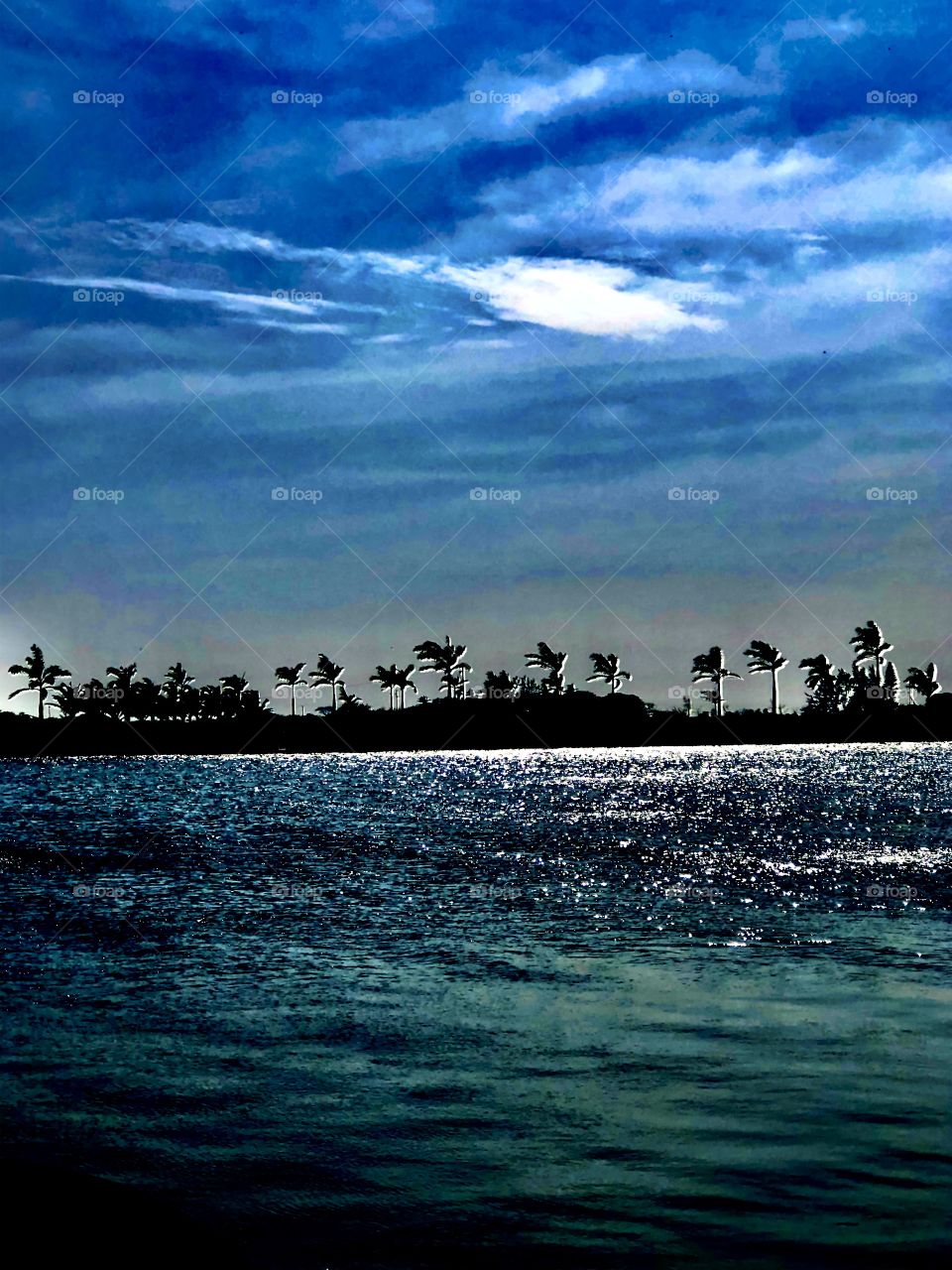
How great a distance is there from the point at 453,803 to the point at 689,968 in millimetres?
79936

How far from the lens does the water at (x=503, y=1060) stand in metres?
11.2

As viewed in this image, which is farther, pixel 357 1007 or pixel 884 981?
pixel 884 981

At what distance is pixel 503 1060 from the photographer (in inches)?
664

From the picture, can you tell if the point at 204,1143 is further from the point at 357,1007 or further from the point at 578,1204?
the point at 357,1007

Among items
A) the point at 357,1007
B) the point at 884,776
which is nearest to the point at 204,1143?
the point at 357,1007

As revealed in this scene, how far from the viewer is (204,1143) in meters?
13.4

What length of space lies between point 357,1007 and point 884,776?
131372mm

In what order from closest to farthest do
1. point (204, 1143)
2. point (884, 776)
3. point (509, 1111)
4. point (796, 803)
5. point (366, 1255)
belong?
point (366, 1255), point (204, 1143), point (509, 1111), point (796, 803), point (884, 776)

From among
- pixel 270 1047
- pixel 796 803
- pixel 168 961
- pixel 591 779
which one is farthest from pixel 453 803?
pixel 270 1047

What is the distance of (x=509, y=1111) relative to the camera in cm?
1441

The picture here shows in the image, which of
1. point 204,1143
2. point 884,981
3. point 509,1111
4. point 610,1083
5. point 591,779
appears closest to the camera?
point 204,1143

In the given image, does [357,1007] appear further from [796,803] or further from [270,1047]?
[796,803]

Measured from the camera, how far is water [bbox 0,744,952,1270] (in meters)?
11.2

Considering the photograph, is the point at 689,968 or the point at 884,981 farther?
the point at 689,968
